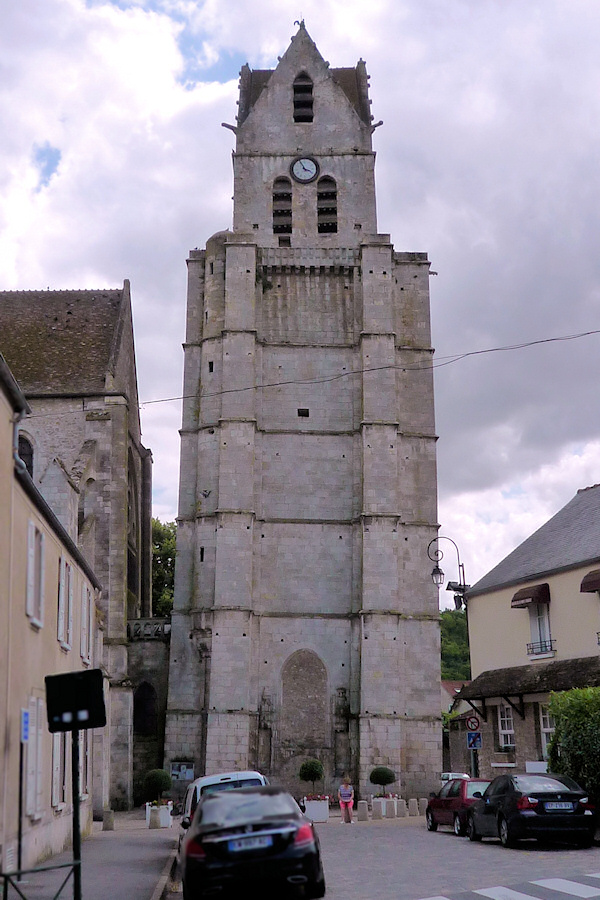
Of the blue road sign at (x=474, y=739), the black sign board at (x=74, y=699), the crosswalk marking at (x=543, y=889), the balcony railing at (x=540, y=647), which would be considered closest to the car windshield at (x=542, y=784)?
the crosswalk marking at (x=543, y=889)

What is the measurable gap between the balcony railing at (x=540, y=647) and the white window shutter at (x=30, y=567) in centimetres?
1650

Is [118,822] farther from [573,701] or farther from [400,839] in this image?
[573,701]

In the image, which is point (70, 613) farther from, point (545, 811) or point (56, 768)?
point (545, 811)

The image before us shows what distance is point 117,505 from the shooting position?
33.7 metres

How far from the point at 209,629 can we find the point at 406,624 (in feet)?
23.8

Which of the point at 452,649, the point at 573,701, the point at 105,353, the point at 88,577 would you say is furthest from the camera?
the point at 452,649

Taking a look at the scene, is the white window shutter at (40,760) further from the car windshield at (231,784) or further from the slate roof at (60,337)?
the slate roof at (60,337)

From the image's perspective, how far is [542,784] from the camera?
15.7m

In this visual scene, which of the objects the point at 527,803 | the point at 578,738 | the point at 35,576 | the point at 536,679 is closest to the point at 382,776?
the point at 536,679

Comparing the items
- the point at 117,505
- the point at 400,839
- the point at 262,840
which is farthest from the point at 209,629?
the point at 262,840

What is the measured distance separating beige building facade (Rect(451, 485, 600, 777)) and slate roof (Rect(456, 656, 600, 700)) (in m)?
0.03

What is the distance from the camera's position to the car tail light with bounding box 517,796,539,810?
1530 cm

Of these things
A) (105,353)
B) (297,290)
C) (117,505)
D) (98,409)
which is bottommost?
(117,505)

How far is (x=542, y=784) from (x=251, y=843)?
28.7ft
